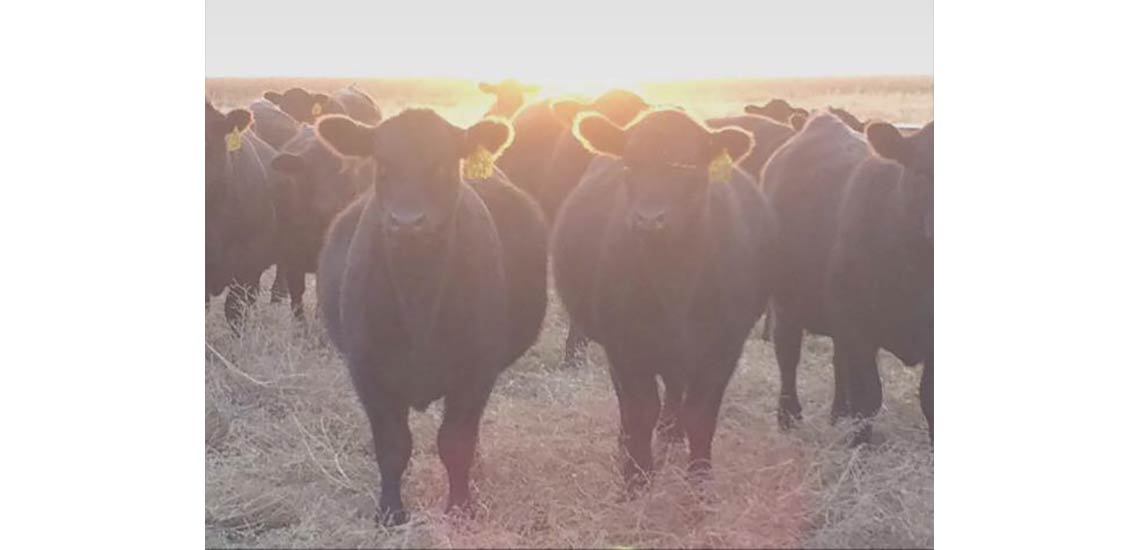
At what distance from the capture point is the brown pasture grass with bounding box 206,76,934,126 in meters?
5.79

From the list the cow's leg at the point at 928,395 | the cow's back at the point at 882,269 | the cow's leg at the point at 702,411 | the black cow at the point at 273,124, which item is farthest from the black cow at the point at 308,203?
the cow's leg at the point at 928,395

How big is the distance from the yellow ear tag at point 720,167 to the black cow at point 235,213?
2405 mm

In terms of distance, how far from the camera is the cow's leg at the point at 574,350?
20.3ft

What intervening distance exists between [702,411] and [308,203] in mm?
2338

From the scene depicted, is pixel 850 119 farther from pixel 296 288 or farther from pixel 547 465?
pixel 296 288

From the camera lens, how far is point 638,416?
18.7 ft

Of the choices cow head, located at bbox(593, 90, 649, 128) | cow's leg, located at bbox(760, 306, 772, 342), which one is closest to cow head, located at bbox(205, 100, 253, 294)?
cow head, located at bbox(593, 90, 649, 128)

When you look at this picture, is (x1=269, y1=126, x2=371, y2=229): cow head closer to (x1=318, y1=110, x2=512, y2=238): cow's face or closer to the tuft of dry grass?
the tuft of dry grass

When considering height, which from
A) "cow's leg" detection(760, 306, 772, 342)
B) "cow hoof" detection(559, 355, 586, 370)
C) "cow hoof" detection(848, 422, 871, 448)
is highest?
"cow's leg" detection(760, 306, 772, 342)

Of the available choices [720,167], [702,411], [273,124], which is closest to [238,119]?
[273,124]
